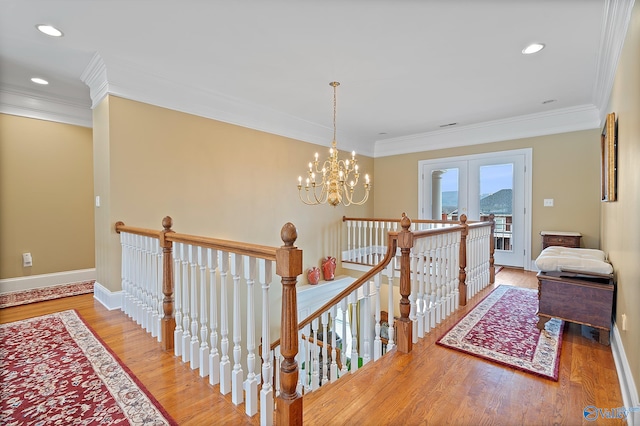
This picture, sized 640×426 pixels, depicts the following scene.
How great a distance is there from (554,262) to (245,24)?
3.45 meters

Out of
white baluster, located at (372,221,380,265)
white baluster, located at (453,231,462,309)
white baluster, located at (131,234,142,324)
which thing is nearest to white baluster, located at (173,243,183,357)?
white baluster, located at (131,234,142,324)

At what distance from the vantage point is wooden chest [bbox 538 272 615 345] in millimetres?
2354

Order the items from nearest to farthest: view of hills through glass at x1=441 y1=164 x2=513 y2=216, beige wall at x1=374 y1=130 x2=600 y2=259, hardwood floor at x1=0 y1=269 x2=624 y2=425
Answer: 1. hardwood floor at x1=0 y1=269 x2=624 y2=425
2. beige wall at x1=374 y1=130 x2=600 y2=259
3. view of hills through glass at x1=441 y1=164 x2=513 y2=216

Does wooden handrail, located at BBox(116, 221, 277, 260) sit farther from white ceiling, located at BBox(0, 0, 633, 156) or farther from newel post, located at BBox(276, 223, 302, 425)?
white ceiling, located at BBox(0, 0, 633, 156)

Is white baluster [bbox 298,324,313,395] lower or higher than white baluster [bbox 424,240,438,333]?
lower

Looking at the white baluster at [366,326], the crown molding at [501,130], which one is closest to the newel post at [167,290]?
the white baluster at [366,326]

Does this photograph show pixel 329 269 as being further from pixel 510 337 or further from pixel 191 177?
pixel 510 337

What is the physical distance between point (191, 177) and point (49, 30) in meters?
1.87

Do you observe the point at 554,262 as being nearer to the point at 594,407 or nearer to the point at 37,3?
the point at 594,407

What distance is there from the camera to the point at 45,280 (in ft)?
13.5

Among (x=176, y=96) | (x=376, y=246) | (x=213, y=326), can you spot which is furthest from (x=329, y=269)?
(x=213, y=326)

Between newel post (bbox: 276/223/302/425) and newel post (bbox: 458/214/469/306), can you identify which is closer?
newel post (bbox: 276/223/302/425)

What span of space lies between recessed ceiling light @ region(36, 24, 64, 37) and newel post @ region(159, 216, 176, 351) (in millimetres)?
2143

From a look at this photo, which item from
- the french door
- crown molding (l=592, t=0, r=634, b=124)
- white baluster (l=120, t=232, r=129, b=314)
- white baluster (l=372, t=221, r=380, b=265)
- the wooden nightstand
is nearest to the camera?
Answer: crown molding (l=592, t=0, r=634, b=124)
